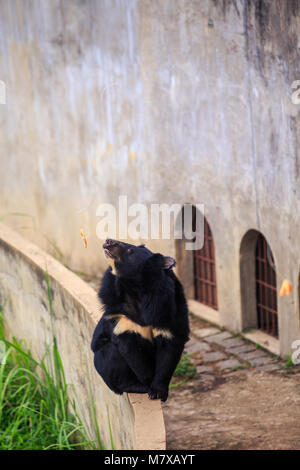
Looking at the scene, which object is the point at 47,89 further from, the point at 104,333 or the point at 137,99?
the point at 104,333

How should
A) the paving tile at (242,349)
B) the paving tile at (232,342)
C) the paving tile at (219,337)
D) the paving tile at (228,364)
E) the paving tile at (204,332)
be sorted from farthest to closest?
the paving tile at (204,332), the paving tile at (219,337), the paving tile at (232,342), the paving tile at (242,349), the paving tile at (228,364)

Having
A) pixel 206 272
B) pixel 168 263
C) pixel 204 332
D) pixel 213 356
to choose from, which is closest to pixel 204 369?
pixel 213 356

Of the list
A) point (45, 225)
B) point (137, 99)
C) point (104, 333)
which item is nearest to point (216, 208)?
point (137, 99)

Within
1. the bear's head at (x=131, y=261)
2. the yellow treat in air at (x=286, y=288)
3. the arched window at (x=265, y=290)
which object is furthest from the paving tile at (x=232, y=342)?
the bear's head at (x=131, y=261)

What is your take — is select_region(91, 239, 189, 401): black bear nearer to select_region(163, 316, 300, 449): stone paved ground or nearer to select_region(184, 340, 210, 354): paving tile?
select_region(163, 316, 300, 449): stone paved ground

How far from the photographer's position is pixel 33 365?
8055mm

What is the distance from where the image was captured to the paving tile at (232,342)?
9320 mm

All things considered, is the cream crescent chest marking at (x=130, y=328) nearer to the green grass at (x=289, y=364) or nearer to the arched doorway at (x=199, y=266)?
the green grass at (x=289, y=364)

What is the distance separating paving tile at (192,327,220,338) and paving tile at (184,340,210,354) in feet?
0.71

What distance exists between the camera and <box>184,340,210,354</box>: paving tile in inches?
364

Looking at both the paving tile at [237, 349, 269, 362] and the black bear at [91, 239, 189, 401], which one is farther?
the paving tile at [237, 349, 269, 362]

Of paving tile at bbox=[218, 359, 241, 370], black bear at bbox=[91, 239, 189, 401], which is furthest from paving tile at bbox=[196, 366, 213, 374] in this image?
black bear at bbox=[91, 239, 189, 401]

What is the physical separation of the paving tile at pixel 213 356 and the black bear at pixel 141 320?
4075mm
